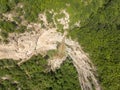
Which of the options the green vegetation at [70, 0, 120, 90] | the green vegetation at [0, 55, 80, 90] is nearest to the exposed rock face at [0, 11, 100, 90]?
the green vegetation at [0, 55, 80, 90]

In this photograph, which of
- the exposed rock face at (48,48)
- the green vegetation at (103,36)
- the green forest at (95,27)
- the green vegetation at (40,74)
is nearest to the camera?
the green forest at (95,27)

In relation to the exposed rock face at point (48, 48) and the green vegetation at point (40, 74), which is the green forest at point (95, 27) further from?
the green vegetation at point (40, 74)

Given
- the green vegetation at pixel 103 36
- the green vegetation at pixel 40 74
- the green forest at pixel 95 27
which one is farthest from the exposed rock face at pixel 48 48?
the green vegetation at pixel 103 36

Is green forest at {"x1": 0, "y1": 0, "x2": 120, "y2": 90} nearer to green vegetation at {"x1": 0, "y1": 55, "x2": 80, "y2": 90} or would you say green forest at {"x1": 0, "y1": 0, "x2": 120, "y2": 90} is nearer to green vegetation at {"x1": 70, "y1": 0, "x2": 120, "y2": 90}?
green vegetation at {"x1": 70, "y1": 0, "x2": 120, "y2": 90}

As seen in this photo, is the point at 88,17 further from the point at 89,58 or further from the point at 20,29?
the point at 20,29

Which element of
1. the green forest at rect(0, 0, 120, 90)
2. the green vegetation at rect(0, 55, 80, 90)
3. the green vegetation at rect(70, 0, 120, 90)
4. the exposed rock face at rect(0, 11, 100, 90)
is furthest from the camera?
the green vegetation at rect(0, 55, 80, 90)

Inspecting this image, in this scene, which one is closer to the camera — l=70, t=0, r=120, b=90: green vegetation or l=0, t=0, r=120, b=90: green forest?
l=0, t=0, r=120, b=90: green forest

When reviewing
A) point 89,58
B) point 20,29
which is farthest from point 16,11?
point 89,58
